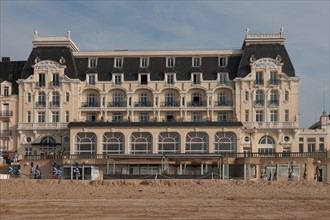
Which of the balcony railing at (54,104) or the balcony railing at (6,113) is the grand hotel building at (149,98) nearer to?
the balcony railing at (54,104)

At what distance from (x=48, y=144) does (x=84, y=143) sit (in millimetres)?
4835

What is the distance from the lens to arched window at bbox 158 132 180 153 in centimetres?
6400

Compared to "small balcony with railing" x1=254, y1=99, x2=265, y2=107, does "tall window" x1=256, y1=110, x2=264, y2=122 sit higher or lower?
lower

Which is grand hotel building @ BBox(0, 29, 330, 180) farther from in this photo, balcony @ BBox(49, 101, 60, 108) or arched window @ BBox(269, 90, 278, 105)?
arched window @ BBox(269, 90, 278, 105)

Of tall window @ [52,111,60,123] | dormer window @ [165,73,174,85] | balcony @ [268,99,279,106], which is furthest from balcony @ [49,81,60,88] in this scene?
balcony @ [268,99,279,106]

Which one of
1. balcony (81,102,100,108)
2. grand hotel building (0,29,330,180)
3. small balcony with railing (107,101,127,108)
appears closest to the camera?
grand hotel building (0,29,330,180)

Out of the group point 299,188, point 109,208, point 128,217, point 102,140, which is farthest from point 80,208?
point 102,140

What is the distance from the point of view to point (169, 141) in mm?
64188

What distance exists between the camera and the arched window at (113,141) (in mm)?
64188

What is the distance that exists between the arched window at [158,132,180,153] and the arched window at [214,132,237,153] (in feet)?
12.4

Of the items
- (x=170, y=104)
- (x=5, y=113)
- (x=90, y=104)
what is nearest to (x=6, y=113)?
(x=5, y=113)

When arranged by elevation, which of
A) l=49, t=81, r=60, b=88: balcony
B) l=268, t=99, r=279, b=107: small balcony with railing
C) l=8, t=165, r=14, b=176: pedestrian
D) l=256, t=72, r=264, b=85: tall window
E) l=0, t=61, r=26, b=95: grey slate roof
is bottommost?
l=8, t=165, r=14, b=176: pedestrian

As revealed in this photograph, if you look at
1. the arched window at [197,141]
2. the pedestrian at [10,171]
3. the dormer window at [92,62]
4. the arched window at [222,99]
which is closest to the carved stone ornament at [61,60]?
the dormer window at [92,62]

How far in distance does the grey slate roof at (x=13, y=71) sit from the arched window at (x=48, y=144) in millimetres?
6608
